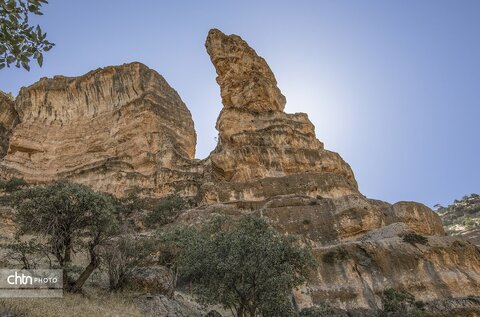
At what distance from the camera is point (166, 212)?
48406 mm

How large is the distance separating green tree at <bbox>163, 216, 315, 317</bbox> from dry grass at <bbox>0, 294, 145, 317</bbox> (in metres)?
3.87

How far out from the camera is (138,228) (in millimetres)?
47031

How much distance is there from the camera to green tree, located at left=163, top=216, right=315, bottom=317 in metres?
20.0

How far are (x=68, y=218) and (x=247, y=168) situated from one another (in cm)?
3249

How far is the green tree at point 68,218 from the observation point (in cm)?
2164

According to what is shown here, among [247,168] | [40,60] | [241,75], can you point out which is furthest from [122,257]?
[241,75]

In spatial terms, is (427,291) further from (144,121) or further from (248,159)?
(144,121)

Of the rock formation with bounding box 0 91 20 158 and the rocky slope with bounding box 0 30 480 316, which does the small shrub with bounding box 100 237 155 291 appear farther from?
the rock formation with bounding box 0 91 20 158

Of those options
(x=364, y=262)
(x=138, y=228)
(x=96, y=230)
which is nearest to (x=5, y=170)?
(x=138, y=228)

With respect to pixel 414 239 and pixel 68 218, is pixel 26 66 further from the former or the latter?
pixel 414 239

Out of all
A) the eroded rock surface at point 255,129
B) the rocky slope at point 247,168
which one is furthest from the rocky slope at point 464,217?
the rocky slope at point 247,168

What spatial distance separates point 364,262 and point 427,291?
477 cm

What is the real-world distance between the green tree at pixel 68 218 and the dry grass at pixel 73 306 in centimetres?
220

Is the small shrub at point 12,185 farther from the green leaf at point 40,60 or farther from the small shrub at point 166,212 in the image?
the green leaf at point 40,60
